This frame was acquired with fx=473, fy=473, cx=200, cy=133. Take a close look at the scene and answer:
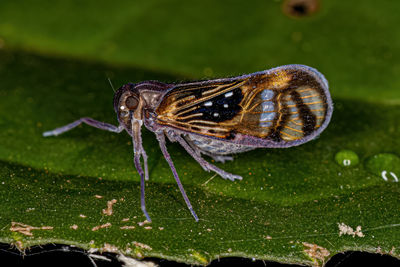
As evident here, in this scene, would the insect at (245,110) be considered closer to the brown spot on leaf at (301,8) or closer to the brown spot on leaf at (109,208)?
the brown spot on leaf at (109,208)

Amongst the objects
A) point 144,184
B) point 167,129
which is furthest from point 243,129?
point 144,184

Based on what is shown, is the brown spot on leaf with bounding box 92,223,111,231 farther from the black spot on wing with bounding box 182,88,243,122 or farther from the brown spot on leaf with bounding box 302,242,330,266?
the brown spot on leaf with bounding box 302,242,330,266

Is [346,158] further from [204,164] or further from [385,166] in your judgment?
[204,164]

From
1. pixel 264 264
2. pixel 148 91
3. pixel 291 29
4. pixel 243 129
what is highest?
pixel 291 29

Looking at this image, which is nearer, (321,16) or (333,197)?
(333,197)

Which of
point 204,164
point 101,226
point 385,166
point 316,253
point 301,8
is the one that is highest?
point 301,8

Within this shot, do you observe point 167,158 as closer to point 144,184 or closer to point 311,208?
point 144,184

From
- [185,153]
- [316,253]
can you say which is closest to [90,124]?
[185,153]

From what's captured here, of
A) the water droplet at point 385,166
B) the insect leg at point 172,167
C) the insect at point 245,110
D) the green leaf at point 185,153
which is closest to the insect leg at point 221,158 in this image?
the green leaf at point 185,153
